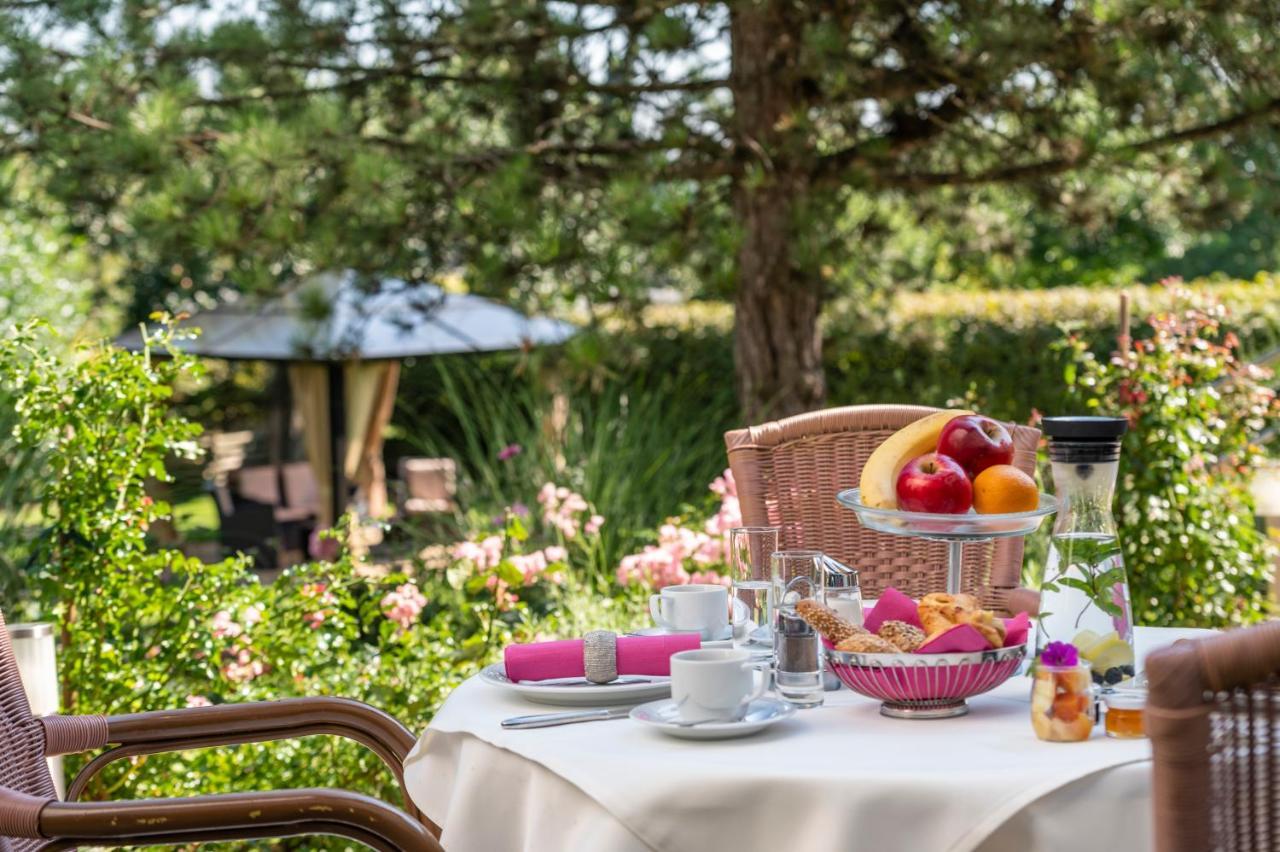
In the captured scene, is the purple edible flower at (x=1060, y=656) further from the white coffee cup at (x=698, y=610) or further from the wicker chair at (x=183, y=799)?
the wicker chair at (x=183, y=799)

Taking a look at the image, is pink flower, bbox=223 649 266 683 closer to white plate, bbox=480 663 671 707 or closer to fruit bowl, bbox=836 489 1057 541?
white plate, bbox=480 663 671 707

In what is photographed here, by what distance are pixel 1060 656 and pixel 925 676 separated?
5.5 inches

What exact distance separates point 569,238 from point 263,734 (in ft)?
8.97

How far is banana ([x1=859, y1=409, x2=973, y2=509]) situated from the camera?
1.75 meters

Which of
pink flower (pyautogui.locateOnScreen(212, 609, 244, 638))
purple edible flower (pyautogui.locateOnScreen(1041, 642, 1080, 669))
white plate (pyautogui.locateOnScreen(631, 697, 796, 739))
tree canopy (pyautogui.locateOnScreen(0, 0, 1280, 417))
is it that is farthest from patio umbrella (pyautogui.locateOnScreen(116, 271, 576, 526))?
purple edible flower (pyautogui.locateOnScreen(1041, 642, 1080, 669))

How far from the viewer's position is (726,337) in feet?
23.6

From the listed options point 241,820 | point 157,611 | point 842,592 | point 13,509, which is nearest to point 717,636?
point 842,592

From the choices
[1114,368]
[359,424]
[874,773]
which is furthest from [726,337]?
[874,773]

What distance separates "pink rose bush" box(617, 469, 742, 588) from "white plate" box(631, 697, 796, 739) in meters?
2.12

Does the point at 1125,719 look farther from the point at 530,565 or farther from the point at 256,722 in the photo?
the point at 530,565

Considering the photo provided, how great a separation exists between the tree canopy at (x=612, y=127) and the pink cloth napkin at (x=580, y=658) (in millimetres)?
2615

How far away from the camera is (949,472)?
5.49ft

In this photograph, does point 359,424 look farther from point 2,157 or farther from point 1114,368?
point 1114,368

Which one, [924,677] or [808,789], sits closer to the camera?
[808,789]
